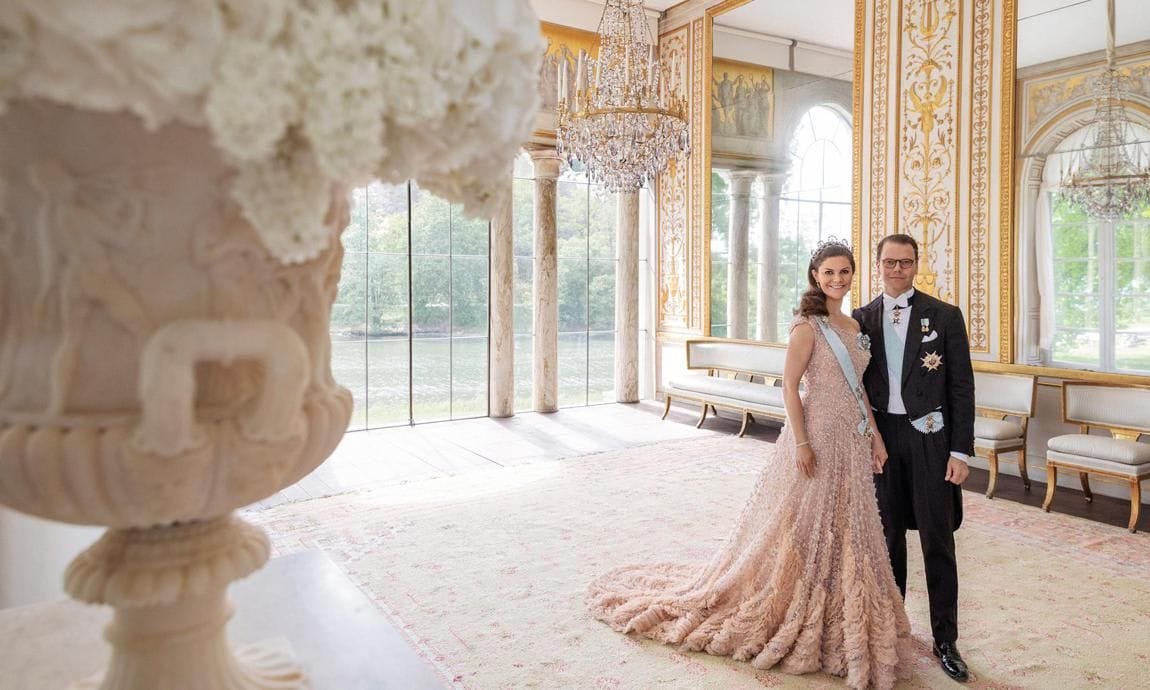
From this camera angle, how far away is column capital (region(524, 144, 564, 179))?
9312 mm

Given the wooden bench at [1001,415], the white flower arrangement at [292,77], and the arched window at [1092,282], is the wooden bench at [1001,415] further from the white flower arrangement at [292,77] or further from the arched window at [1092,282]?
the white flower arrangement at [292,77]

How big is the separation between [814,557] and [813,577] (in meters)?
0.08

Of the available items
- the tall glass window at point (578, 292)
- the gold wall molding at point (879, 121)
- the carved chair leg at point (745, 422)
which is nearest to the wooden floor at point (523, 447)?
the carved chair leg at point (745, 422)

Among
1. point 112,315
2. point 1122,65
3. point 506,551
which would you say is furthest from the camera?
point 1122,65

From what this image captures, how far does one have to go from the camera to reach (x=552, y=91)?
934 cm

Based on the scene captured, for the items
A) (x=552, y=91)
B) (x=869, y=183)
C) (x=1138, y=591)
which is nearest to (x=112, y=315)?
(x=1138, y=591)

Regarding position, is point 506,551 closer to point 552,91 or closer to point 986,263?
point 986,263

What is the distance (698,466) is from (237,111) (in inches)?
249

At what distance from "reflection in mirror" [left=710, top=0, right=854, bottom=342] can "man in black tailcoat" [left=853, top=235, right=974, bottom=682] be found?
4.57m

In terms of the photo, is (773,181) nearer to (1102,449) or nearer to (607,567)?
(1102,449)

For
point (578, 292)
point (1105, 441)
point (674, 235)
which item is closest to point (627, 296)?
point (578, 292)

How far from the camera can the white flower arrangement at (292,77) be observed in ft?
1.42

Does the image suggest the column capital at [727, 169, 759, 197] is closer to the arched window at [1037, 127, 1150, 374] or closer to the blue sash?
the arched window at [1037, 127, 1150, 374]

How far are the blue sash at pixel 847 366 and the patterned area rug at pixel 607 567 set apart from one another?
0.96 meters
